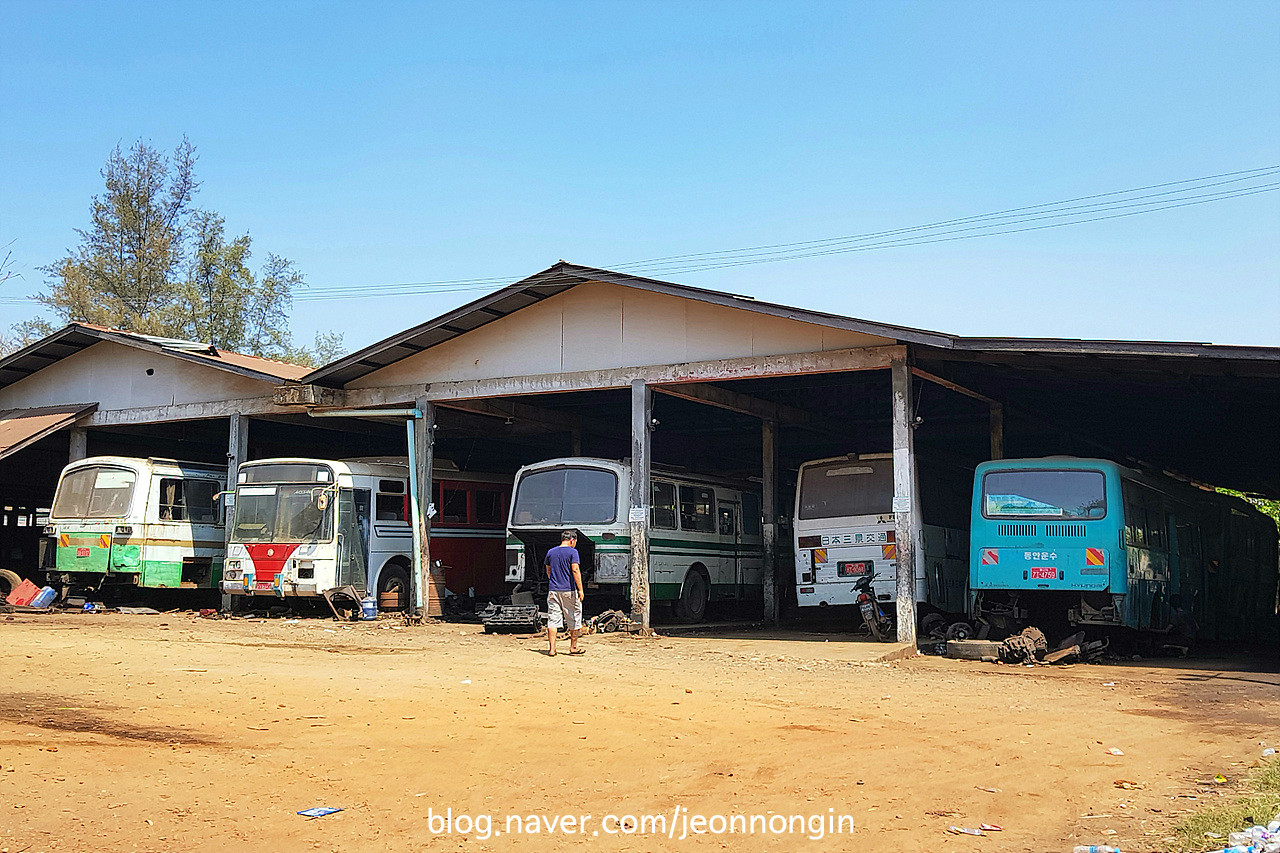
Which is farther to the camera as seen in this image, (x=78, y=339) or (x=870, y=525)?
(x=78, y=339)

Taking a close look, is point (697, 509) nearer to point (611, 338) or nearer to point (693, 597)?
point (693, 597)

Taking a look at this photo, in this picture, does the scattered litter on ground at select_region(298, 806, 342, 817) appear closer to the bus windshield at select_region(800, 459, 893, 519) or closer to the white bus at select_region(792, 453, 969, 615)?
the white bus at select_region(792, 453, 969, 615)


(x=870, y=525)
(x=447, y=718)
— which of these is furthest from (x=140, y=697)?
(x=870, y=525)

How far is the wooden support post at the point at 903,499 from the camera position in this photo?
15664 millimetres

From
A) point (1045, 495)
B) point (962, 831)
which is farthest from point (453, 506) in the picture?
point (962, 831)

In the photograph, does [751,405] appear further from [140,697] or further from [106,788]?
[106,788]

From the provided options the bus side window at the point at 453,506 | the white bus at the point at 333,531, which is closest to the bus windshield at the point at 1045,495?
the white bus at the point at 333,531

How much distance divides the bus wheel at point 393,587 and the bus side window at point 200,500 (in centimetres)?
417

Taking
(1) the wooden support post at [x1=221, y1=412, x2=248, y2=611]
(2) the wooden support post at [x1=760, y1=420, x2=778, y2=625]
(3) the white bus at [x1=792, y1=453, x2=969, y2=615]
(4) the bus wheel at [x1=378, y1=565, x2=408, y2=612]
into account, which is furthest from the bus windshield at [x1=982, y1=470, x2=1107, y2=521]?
(1) the wooden support post at [x1=221, y1=412, x2=248, y2=611]

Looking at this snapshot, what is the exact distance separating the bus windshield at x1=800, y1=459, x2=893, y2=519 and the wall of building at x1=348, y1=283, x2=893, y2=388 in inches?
98.2

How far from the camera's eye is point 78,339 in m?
23.4

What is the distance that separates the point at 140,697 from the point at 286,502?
9849mm

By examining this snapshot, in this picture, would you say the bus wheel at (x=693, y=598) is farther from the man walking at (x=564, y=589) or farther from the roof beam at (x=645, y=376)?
the man walking at (x=564, y=589)

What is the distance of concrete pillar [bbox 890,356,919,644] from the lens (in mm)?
15664
